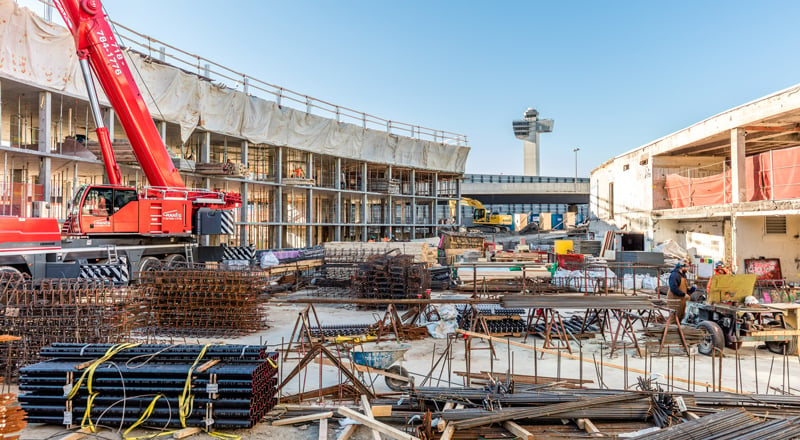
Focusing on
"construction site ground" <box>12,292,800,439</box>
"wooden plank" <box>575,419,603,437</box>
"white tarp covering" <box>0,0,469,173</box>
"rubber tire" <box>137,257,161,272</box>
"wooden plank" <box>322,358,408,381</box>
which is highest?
"white tarp covering" <box>0,0,469,173</box>

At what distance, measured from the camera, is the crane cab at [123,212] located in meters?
14.5

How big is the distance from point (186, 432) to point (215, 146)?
27.3m

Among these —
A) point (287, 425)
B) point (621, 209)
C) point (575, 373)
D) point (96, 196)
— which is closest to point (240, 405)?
point (287, 425)

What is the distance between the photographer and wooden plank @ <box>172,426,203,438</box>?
5.96 meters

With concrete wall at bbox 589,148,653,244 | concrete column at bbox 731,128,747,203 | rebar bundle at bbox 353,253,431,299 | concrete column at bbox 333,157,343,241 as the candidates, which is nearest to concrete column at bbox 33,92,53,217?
rebar bundle at bbox 353,253,431,299

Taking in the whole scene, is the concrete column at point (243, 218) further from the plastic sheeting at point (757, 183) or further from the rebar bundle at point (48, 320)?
the plastic sheeting at point (757, 183)

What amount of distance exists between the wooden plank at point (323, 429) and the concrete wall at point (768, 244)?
18448 mm

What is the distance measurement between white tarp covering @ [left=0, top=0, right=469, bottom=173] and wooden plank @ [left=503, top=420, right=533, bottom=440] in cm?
1980

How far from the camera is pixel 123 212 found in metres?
15.4

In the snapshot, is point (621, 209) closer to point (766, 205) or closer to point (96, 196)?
point (766, 205)

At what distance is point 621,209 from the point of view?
28.5 m

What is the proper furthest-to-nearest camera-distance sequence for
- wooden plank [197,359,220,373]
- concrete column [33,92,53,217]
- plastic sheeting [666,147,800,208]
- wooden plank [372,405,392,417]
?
concrete column [33,92,53,217], plastic sheeting [666,147,800,208], wooden plank [372,405,392,417], wooden plank [197,359,220,373]

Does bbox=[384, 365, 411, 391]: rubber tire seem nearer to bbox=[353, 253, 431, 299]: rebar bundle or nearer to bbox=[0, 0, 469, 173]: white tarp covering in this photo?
bbox=[353, 253, 431, 299]: rebar bundle

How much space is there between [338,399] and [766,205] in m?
16.8
